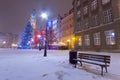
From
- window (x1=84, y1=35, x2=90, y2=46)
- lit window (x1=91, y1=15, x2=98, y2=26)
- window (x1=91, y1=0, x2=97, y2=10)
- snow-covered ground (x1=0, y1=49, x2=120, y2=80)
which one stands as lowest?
snow-covered ground (x1=0, y1=49, x2=120, y2=80)

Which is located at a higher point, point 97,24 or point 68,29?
point 68,29

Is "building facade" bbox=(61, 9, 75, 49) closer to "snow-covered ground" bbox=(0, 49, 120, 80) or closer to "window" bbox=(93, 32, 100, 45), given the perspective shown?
"window" bbox=(93, 32, 100, 45)

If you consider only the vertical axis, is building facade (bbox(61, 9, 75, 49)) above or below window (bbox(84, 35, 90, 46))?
above

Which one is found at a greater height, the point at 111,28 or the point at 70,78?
the point at 111,28

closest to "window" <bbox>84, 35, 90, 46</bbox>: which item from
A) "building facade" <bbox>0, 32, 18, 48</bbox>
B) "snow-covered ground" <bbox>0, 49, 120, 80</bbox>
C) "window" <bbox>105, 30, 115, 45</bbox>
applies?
"window" <bbox>105, 30, 115, 45</bbox>

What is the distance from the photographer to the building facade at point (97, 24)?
34906mm

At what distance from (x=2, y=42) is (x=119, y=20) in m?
142

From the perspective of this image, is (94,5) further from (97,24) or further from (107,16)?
(107,16)

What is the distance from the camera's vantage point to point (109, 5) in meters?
37.0

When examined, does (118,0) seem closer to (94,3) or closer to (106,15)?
(106,15)

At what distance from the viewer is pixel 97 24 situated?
41.3 m

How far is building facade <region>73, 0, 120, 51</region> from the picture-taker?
3491 centimetres

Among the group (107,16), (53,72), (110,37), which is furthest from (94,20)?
(53,72)

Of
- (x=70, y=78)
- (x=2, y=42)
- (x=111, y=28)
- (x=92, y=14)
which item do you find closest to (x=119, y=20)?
(x=111, y=28)
